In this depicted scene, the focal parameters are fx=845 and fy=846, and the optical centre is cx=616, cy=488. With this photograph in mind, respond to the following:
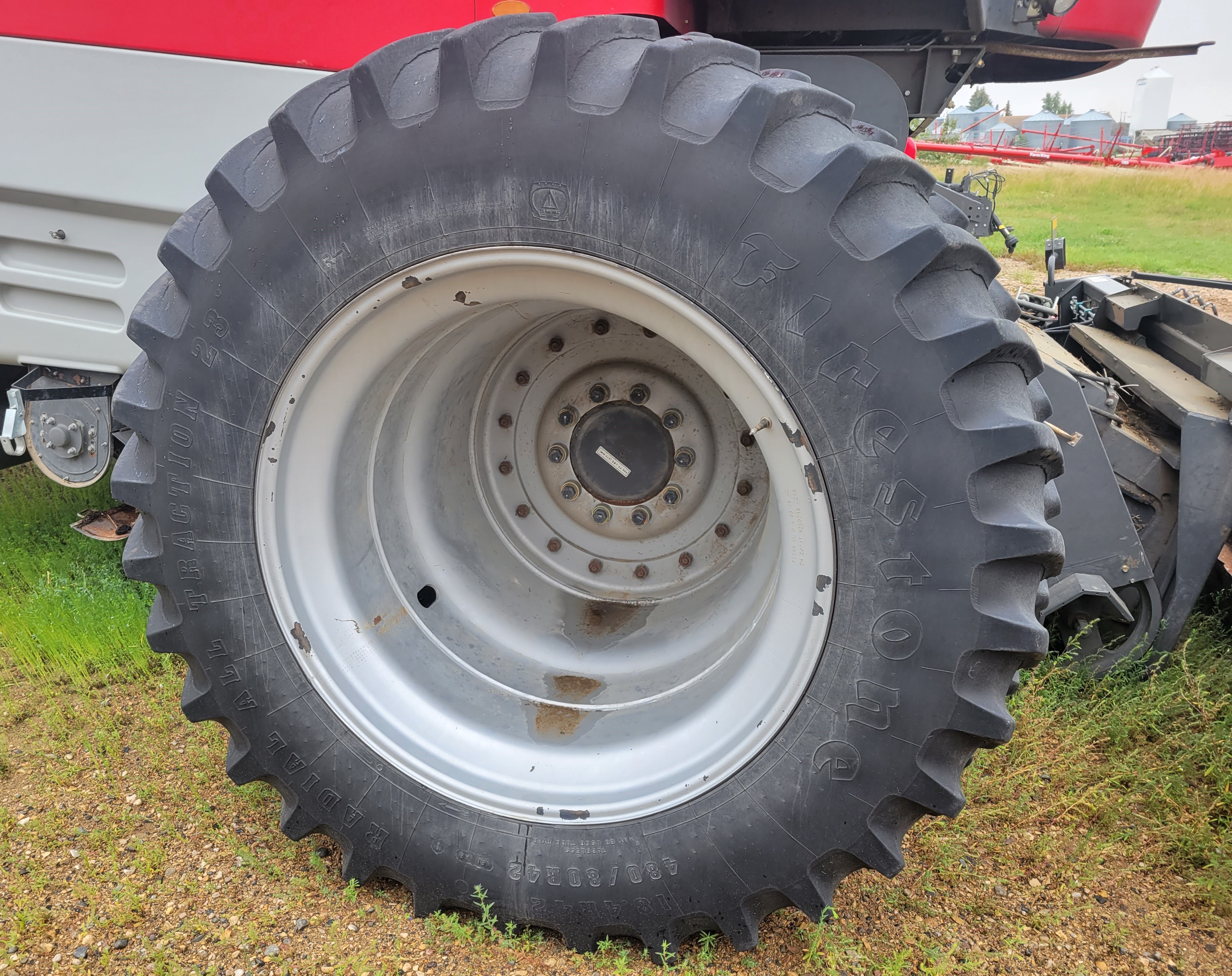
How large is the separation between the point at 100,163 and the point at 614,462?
142 centimetres

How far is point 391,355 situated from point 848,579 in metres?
0.94

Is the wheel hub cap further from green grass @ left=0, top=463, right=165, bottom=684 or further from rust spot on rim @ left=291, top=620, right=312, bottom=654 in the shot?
green grass @ left=0, top=463, right=165, bottom=684

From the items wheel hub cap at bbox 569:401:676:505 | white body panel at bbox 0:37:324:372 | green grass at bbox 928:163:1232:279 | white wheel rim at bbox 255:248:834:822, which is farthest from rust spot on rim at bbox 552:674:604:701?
green grass at bbox 928:163:1232:279

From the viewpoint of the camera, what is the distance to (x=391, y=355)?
162 centimetres

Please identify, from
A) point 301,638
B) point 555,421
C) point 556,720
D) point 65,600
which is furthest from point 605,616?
point 65,600

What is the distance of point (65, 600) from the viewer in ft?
9.70

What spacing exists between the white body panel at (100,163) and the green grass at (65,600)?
3.39 feet

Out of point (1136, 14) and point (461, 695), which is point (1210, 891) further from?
point (1136, 14)

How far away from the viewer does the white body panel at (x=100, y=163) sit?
6.40 ft

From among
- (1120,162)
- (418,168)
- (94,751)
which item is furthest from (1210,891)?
(1120,162)

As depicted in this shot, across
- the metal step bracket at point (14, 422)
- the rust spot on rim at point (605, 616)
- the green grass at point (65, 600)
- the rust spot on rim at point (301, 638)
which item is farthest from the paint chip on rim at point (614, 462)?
the green grass at point (65, 600)

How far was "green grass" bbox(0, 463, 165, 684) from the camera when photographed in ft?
8.95

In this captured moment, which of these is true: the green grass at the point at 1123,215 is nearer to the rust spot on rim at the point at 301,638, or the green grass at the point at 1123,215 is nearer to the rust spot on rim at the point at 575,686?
the rust spot on rim at the point at 575,686

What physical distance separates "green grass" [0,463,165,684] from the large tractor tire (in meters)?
1.27
